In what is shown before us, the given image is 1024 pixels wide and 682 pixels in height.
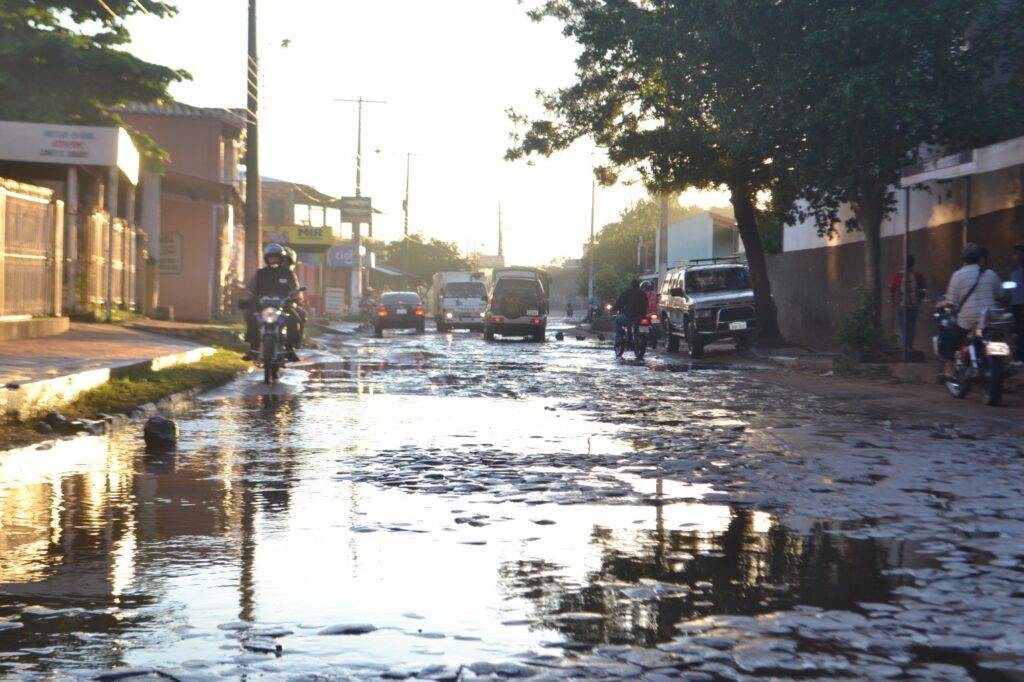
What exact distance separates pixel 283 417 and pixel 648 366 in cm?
1301

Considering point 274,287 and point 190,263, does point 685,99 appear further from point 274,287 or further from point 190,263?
point 190,263

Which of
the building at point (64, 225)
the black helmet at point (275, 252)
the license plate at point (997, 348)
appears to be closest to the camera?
the license plate at point (997, 348)

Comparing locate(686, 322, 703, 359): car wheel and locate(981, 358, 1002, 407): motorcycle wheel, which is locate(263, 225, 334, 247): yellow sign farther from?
locate(981, 358, 1002, 407): motorcycle wheel

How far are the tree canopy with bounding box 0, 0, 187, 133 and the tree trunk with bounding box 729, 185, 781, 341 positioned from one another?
1407cm

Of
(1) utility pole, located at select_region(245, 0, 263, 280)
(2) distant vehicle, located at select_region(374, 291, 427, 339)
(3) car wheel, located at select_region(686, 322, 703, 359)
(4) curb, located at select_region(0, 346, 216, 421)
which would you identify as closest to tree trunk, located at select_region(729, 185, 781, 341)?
(3) car wheel, located at select_region(686, 322, 703, 359)

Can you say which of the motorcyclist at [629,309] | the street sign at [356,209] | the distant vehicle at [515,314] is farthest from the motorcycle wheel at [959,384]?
the street sign at [356,209]

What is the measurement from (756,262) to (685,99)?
776 centimetres

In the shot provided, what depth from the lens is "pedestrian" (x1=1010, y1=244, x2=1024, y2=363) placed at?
18953mm

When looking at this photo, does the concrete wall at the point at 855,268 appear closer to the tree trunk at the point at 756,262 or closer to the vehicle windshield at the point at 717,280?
the tree trunk at the point at 756,262

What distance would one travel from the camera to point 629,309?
2972 cm

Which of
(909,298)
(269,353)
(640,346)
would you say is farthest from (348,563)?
(640,346)

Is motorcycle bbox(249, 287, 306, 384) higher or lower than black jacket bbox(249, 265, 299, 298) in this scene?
lower

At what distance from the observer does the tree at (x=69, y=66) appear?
102 feet

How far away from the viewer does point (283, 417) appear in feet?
42.5
